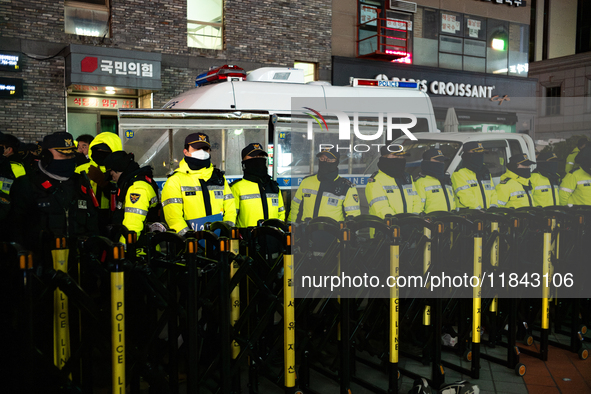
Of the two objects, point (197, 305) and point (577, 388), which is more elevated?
point (197, 305)

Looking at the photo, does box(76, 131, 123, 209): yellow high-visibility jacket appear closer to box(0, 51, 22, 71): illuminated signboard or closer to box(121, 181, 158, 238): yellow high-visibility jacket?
box(121, 181, 158, 238): yellow high-visibility jacket

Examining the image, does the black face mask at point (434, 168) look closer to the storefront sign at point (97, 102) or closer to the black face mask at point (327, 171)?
the black face mask at point (327, 171)

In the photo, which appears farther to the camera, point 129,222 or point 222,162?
point 222,162

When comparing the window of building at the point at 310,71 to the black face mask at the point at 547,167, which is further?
the window of building at the point at 310,71

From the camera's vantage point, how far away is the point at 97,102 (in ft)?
46.8

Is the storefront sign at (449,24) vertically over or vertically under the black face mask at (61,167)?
over

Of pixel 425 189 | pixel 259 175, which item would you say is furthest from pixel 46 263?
pixel 425 189

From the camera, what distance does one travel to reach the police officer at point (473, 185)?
21.0 ft

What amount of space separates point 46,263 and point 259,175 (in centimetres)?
227

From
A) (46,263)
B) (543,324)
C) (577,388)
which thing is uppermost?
(46,263)

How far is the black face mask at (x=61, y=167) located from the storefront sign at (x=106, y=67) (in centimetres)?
849

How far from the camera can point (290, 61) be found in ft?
53.1

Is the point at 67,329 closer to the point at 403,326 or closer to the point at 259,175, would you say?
the point at 259,175

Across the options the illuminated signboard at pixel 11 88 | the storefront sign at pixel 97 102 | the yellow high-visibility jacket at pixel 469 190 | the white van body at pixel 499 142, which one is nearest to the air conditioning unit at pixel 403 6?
the storefront sign at pixel 97 102
